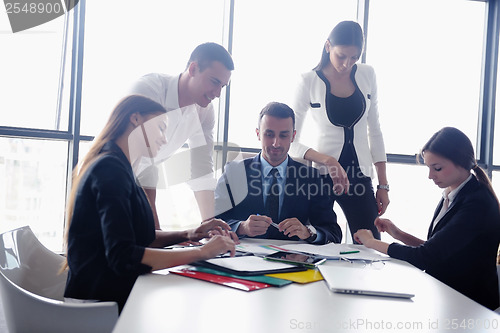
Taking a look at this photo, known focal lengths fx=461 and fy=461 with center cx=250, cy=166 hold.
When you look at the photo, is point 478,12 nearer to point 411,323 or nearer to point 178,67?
point 178,67

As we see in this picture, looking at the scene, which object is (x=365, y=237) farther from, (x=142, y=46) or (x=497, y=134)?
(x=497, y=134)

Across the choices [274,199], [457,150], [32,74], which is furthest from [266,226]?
[32,74]

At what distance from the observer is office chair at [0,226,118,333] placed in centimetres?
111

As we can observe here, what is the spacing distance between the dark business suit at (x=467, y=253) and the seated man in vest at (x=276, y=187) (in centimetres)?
43

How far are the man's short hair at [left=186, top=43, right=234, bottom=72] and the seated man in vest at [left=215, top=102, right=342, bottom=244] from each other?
318mm

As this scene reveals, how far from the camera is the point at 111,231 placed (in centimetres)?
120

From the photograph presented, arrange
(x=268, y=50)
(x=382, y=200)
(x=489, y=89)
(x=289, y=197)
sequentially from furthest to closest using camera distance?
(x=489, y=89) < (x=268, y=50) < (x=382, y=200) < (x=289, y=197)

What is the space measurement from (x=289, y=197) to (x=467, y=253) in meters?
0.76

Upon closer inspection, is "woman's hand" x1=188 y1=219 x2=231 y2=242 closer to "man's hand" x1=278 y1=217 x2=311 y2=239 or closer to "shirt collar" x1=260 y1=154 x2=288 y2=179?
"man's hand" x1=278 y1=217 x2=311 y2=239

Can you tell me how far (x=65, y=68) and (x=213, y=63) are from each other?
5.42 ft

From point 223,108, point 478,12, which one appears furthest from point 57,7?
point 478,12

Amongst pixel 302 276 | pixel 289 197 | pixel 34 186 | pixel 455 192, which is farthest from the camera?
pixel 34 186

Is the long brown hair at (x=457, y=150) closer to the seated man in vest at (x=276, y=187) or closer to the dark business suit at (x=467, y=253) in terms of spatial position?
the dark business suit at (x=467, y=253)

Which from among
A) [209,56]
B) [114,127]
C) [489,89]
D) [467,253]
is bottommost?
[467,253]
